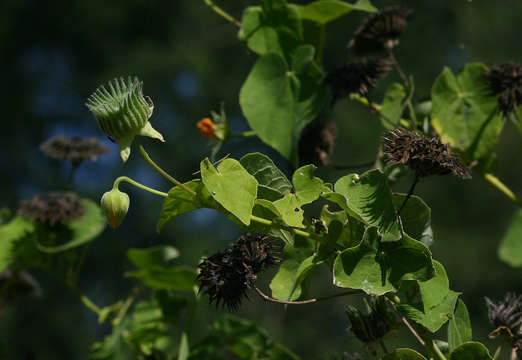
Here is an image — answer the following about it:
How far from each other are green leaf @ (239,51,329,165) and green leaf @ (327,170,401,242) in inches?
9.1

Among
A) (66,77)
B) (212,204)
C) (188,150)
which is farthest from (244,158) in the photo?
(66,77)

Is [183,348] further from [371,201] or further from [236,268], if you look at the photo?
[371,201]

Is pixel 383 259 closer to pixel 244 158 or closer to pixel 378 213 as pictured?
pixel 378 213

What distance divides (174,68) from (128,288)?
233 cm

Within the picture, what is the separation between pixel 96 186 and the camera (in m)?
5.90

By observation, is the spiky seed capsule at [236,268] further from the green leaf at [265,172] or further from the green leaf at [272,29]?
the green leaf at [272,29]

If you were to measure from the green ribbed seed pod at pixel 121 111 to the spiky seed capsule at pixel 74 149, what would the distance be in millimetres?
552

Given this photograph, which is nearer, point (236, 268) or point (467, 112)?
point (236, 268)

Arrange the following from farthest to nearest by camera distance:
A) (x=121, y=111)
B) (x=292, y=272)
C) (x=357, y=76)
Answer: (x=357, y=76)
(x=292, y=272)
(x=121, y=111)

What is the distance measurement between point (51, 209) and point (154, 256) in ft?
0.69

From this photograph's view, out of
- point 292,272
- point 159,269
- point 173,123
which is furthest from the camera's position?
point 173,123

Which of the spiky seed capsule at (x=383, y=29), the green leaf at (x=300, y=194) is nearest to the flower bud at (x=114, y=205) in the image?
the green leaf at (x=300, y=194)

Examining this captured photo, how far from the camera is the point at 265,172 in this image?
61cm

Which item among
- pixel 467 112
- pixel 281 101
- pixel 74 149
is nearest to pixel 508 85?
pixel 467 112
